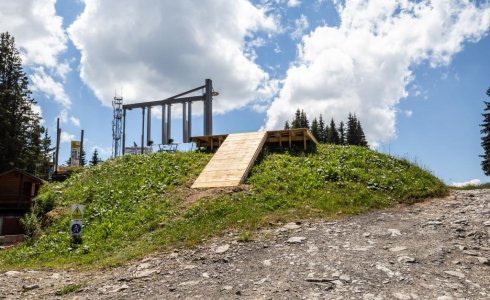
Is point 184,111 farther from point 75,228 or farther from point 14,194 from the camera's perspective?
point 75,228

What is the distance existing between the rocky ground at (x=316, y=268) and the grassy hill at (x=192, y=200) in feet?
3.84

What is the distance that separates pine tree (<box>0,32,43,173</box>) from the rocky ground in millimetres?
29724

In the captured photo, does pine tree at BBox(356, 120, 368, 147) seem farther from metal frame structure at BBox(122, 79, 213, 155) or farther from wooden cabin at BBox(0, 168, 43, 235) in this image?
wooden cabin at BBox(0, 168, 43, 235)

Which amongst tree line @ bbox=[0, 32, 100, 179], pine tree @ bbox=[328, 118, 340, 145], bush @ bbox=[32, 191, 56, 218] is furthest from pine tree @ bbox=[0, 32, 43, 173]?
pine tree @ bbox=[328, 118, 340, 145]

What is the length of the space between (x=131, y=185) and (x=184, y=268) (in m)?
10.9

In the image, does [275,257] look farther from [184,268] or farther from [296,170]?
[296,170]

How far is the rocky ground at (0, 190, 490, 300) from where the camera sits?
7.42 metres

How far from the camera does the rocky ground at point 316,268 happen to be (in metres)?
7.42

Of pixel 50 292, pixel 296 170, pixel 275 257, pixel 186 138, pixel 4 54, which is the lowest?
pixel 50 292

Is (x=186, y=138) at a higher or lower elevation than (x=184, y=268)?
higher

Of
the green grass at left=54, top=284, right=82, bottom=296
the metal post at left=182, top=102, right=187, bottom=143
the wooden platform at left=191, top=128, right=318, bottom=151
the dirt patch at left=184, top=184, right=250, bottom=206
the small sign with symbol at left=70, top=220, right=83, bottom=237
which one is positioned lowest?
the green grass at left=54, top=284, right=82, bottom=296

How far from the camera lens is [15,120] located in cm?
3875

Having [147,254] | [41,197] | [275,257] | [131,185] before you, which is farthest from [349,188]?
[41,197]

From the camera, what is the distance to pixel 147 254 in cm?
1156
